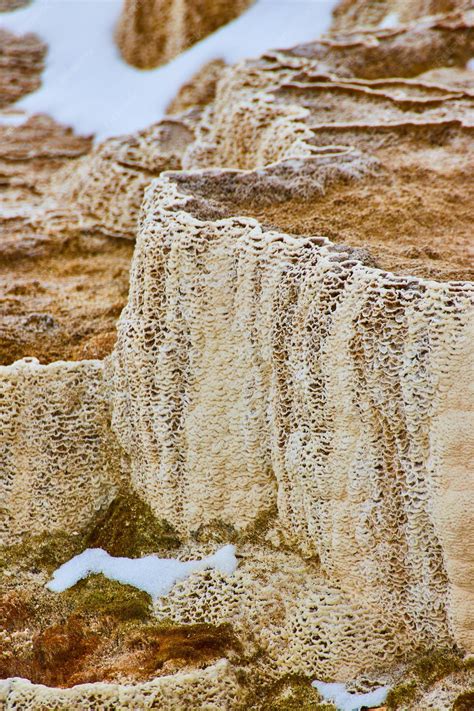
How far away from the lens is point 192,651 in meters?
3.32

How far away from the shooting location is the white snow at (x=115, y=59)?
24.1 ft

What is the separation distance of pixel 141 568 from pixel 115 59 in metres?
6.06

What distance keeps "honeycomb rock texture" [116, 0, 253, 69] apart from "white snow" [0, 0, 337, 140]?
11 centimetres

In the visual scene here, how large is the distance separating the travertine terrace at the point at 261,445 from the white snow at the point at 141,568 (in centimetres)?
5

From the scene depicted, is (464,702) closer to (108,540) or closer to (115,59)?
(108,540)

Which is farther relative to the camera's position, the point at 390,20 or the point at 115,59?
the point at 115,59

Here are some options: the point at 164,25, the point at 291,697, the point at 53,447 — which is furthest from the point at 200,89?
the point at 291,697

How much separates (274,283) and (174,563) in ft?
4.49

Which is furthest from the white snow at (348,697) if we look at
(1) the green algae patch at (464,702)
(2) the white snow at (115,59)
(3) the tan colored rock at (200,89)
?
(3) the tan colored rock at (200,89)

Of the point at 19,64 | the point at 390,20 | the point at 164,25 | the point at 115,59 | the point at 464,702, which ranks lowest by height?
the point at 464,702

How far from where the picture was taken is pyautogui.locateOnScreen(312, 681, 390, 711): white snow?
3.14 meters

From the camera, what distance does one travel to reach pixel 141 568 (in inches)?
147

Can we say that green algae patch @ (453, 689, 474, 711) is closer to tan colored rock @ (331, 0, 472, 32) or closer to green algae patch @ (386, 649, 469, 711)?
green algae patch @ (386, 649, 469, 711)

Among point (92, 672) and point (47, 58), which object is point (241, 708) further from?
point (47, 58)
